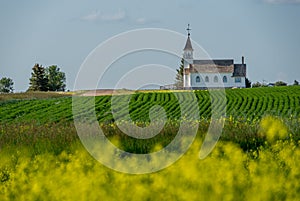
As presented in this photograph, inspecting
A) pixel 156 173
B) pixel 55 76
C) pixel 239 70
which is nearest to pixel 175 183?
pixel 156 173

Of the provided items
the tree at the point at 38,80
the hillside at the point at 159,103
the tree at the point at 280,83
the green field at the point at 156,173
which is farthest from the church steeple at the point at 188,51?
the green field at the point at 156,173

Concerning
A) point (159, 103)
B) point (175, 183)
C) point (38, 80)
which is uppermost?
point (38, 80)

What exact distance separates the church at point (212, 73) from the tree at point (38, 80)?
20.0 metres

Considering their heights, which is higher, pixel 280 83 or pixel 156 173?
pixel 280 83

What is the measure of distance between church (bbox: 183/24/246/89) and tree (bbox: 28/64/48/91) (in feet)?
65.6

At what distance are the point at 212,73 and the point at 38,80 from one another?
79.1 ft

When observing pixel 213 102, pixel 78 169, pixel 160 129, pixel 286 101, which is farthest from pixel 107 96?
pixel 78 169

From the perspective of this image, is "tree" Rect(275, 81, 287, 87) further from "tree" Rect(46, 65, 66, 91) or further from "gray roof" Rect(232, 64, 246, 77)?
"tree" Rect(46, 65, 66, 91)

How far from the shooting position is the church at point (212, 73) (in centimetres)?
8669

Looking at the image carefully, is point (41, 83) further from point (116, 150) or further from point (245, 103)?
point (116, 150)

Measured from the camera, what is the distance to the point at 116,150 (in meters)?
12.1

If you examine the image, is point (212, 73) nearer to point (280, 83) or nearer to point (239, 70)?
point (239, 70)

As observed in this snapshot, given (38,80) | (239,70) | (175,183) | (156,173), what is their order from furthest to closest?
(239,70) → (38,80) → (156,173) → (175,183)

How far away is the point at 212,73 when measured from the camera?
8719 cm
